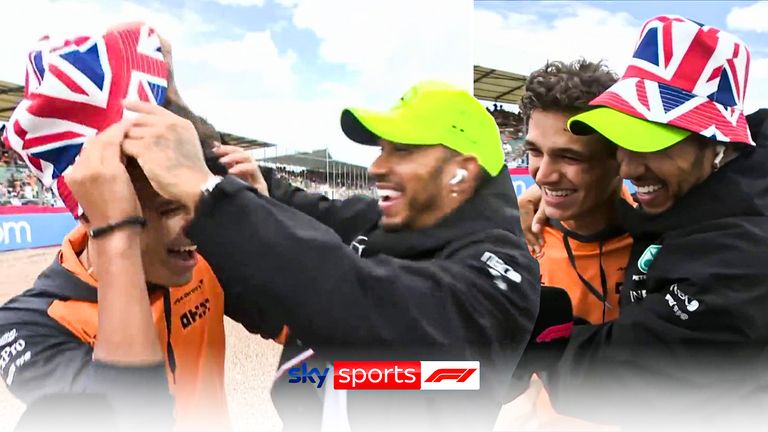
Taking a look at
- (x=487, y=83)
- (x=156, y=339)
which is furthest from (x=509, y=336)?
(x=156, y=339)

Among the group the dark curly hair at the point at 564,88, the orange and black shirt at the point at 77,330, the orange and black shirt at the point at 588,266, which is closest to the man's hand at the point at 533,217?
the orange and black shirt at the point at 588,266

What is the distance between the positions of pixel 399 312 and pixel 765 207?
695mm

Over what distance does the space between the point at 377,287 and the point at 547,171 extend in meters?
0.47

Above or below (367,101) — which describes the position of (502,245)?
below

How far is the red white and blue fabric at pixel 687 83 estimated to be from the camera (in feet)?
3.67

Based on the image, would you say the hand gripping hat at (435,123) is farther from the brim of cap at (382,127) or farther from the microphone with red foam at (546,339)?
the microphone with red foam at (546,339)

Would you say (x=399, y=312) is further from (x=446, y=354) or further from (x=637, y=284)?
(x=637, y=284)

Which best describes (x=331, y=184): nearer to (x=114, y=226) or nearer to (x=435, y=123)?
(x=435, y=123)

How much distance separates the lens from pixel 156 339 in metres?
0.93

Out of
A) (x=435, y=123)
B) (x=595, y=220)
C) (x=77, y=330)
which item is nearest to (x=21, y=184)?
(x=77, y=330)

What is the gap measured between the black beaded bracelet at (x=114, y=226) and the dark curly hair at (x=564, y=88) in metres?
0.71

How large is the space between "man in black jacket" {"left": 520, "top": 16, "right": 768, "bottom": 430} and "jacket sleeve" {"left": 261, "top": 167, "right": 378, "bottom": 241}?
1.42ft

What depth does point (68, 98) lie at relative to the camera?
87 centimetres

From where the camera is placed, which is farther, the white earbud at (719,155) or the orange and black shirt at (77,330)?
the white earbud at (719,155)
